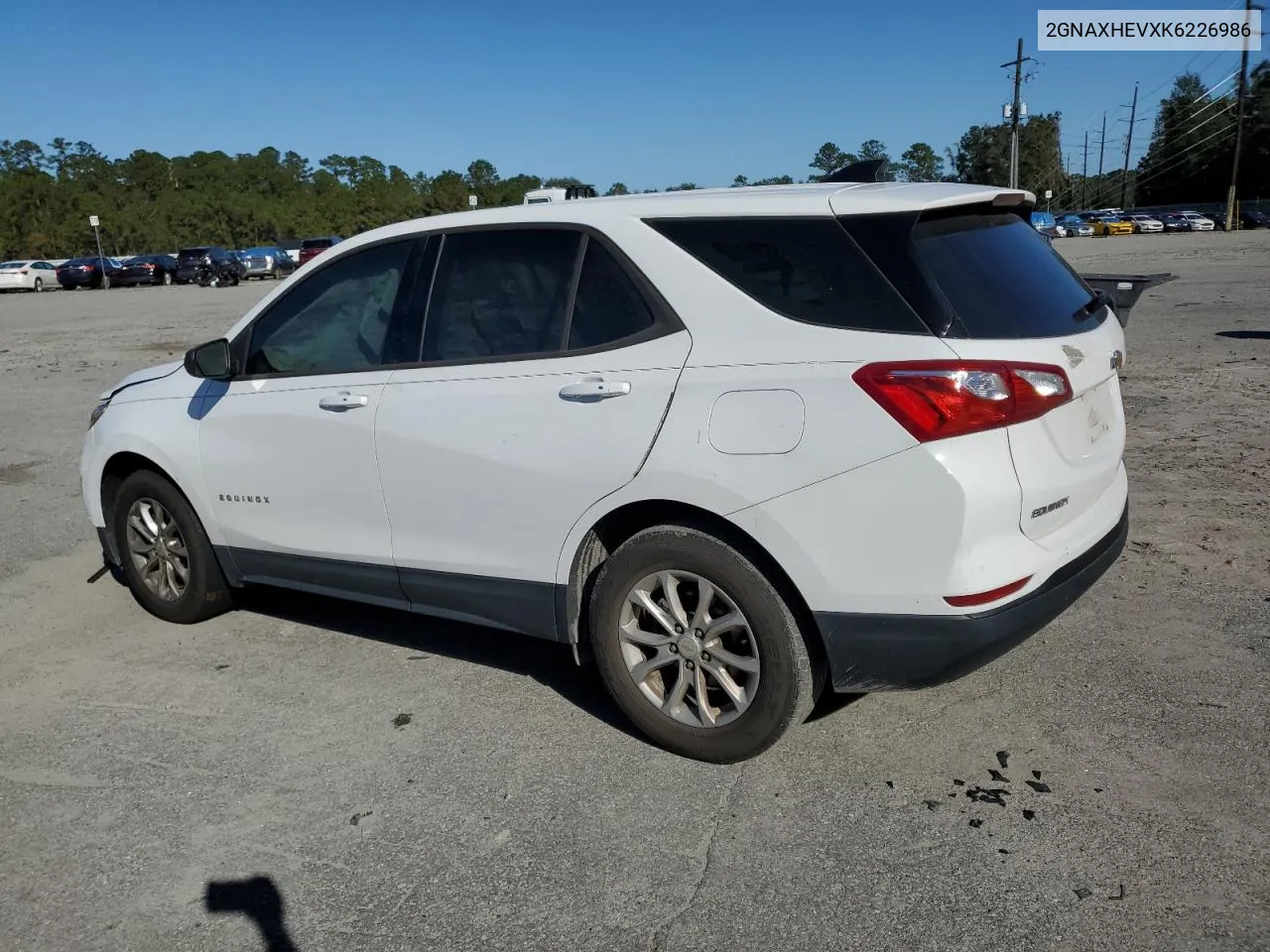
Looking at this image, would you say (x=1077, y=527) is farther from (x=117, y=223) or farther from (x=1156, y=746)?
(x=117, y=223)

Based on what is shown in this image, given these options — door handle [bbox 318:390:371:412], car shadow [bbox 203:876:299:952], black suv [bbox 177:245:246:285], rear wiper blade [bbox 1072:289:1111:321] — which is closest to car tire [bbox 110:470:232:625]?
door handle [bbox 318:390:371:412]

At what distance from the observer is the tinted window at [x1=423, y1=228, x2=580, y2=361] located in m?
3.94

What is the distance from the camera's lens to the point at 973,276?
11.3 ft

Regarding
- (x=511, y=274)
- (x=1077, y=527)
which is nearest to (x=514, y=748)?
(x=511, y=274)

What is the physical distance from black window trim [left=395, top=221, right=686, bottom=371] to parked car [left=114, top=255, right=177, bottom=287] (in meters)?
54.1

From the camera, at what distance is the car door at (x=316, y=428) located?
14.2 ft

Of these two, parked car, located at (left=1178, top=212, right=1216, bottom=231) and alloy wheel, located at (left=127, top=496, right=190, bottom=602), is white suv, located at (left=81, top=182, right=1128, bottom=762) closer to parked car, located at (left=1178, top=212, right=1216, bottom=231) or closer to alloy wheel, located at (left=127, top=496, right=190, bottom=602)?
alloy wheel, located at (left=127, top=496, right=190, bottom=602)

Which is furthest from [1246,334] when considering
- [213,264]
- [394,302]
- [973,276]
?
[213,264]

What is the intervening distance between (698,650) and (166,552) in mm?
2972

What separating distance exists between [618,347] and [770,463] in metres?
0.72

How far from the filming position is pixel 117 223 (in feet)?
271

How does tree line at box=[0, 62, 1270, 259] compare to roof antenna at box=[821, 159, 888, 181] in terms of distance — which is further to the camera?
tree line at box=[0, 62, 1270, 259]

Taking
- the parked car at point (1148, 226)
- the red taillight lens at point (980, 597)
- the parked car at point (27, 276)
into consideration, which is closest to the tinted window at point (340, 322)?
the red taillight lens at point (980, 597)

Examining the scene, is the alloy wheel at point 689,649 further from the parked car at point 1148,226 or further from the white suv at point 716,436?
the parked car at point 1148,226
